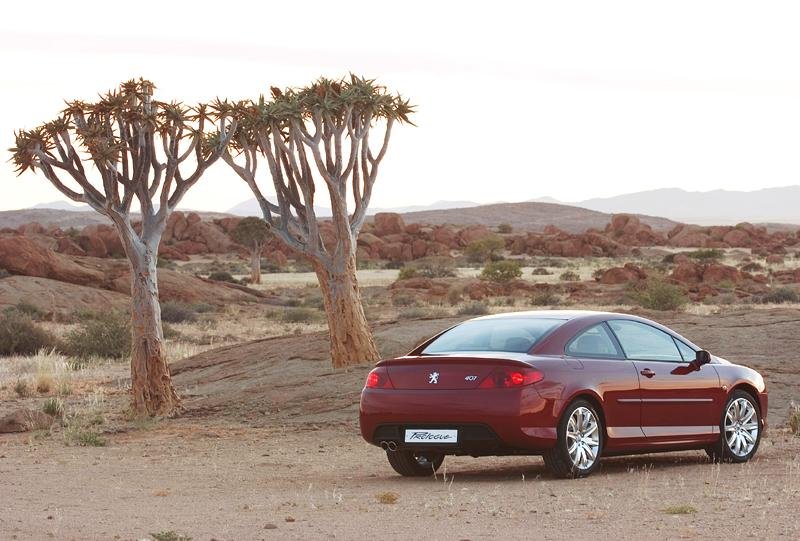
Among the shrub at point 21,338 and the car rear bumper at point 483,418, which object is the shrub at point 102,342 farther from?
the car rear bumper at point 483,418

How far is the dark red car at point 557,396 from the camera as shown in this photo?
32.3 ft

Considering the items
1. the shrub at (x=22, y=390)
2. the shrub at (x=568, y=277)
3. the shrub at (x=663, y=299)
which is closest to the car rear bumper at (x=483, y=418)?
the shrub at (x=22, y=390)

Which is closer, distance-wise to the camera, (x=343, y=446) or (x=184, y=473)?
(x=184, y=473)

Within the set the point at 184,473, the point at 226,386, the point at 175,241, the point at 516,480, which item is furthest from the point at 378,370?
the point at 175,241

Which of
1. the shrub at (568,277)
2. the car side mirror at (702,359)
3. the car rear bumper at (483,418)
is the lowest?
the shrub at (568,277)

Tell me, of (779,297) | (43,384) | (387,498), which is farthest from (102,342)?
(779,297)

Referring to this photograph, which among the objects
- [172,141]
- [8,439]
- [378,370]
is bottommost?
[8,439]

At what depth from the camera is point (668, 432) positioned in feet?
36.1

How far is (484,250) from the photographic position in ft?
276

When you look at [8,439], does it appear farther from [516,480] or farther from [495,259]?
[495,259]

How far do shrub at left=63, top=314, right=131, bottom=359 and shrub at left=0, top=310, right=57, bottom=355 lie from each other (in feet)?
3.34

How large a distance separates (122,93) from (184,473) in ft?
23.7

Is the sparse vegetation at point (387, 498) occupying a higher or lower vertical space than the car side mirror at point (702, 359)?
lower

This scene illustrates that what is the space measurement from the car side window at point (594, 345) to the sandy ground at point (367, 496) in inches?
40.4
